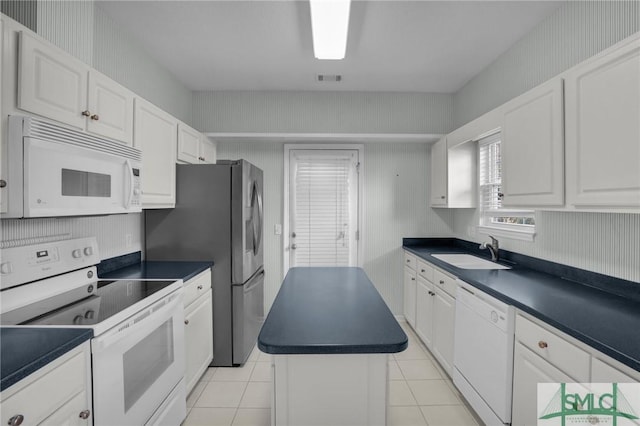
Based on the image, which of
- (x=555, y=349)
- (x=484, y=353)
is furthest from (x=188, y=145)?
(x=555, y=349)

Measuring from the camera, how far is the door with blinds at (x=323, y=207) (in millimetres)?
3693

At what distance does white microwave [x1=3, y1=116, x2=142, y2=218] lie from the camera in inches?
48.9

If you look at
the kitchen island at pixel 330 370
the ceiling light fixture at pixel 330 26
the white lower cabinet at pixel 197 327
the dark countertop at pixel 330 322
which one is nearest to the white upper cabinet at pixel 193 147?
the white lower cabinet at pixel 197 327

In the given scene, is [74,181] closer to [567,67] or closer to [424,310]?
[424,310]

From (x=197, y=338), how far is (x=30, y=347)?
1356 millimetres

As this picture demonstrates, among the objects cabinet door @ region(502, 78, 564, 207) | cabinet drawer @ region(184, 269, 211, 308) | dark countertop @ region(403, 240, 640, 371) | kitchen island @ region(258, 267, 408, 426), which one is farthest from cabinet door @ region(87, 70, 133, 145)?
cabinet door @ region(502, 78, 564, 207)

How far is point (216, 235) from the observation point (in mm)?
2613

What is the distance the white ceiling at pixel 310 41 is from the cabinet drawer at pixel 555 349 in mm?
2047

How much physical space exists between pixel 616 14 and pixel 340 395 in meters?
2.50

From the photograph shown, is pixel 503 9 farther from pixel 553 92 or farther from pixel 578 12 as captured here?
pixel 553 92

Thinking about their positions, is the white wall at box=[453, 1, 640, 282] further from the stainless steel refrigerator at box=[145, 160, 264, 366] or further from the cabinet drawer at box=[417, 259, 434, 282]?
the stainless steel refrigerator at box=[145, 160, 264, 366]

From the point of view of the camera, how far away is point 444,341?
2.52 m

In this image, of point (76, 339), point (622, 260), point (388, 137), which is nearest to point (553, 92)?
point (622, 260)

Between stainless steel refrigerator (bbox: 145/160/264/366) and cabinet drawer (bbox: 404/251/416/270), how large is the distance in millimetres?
1781
